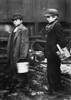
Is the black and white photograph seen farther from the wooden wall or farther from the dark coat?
the wooden wall

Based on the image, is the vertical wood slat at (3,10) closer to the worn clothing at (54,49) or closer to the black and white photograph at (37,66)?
the black and white photograph at (37,66)

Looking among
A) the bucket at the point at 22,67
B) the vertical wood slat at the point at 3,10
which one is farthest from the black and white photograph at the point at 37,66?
the vertical wood slat at the point at 3,10

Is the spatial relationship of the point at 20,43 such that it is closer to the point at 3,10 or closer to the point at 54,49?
the point at 54,49

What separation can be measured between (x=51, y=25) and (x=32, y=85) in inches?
78.3

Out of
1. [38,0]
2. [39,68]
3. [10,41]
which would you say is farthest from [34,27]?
[10,41]

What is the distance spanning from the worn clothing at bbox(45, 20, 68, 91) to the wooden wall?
19.7 ft

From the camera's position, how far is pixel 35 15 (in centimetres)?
1162

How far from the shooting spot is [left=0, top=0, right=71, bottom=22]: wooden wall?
11.3m

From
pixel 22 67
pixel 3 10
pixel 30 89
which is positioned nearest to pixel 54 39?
pixel 22 67

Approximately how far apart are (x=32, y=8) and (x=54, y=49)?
6387 millimetres

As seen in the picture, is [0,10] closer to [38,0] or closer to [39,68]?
[38,0]

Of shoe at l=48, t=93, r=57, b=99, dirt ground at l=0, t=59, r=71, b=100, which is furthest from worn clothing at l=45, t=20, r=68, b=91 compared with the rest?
dirt ground at l=0, t=59, r=71, b=100

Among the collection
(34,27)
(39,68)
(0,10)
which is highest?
(0,10)

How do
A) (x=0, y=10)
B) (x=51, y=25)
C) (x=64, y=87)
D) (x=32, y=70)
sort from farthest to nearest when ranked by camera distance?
(x=0, y=10) < (x=32, y=70) < (x=64, y=87) < (x=51, y=25)
